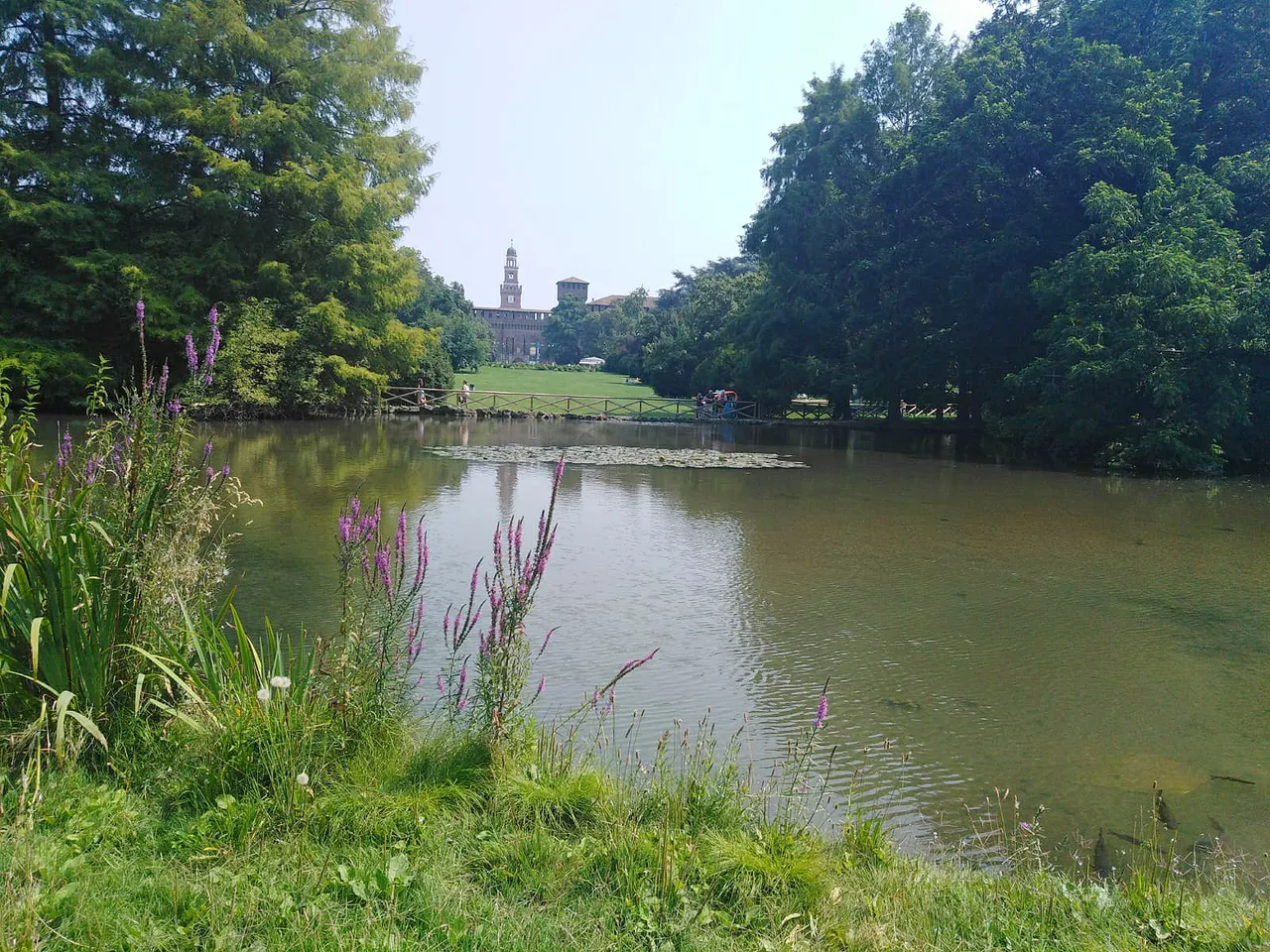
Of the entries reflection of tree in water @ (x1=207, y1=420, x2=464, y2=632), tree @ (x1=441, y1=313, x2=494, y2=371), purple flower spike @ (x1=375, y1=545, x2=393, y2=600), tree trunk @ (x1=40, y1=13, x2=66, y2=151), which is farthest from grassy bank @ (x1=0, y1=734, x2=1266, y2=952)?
tree @ (x1=441, y1=313, x2=494, y2=371)

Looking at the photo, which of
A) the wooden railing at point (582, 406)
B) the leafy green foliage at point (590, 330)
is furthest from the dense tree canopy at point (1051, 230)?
the leafy green foliage at point (590, 330)

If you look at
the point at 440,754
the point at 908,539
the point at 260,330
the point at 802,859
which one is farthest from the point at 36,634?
the point at 260,330

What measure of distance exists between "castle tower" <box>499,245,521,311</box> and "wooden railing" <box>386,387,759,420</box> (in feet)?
450

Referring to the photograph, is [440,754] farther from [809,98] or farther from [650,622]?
[809,98]

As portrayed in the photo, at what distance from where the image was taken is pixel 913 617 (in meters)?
8.18

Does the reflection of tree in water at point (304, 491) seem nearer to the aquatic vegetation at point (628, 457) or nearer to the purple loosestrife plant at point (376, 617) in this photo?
the aquatic vegetation at point (628, 457)

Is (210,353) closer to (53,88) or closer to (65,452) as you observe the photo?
(65,452)

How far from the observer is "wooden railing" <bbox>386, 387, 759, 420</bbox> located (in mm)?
36281

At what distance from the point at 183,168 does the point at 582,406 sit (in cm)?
1899

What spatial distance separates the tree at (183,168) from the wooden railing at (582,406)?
6.40 m

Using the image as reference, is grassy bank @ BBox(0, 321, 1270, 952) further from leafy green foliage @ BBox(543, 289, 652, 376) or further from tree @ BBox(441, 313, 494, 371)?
leafy green foliage @ BBox(543, 289, 652, 376)

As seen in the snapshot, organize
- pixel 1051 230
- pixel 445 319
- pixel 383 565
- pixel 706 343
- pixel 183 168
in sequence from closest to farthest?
pixel 383 565, pixel 1051 230, pixel 183 168, pixel 706 343, pixel 445 319

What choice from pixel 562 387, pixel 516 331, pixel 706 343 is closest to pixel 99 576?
pixel 706 343

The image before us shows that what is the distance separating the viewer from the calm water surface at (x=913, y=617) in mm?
5059
